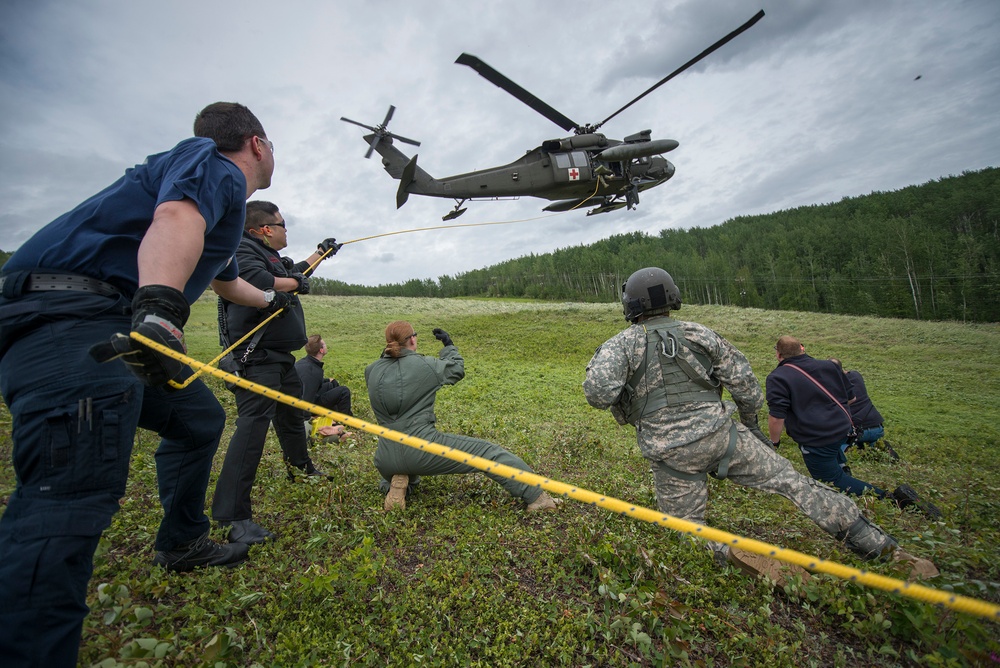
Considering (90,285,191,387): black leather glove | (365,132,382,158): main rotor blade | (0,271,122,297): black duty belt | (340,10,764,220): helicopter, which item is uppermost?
(365,132,382,158): main rotor blade

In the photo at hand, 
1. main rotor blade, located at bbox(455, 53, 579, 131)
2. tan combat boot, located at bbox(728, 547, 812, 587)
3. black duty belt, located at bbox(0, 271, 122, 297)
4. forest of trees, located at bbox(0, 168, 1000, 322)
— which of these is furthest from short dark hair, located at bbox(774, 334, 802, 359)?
forest of trees, located at bbox(0, 168, 1000, 322)

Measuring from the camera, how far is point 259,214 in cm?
476

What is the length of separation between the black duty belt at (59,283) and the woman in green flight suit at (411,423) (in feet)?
7.56

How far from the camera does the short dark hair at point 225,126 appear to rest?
2.78 metres

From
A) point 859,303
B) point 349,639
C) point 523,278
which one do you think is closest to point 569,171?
point 349,639

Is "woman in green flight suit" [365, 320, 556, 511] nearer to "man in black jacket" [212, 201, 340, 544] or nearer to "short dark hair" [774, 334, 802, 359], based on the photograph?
"man in black jacket" [212, 201, 340, 544]

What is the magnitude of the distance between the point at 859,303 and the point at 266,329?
84.6 meters

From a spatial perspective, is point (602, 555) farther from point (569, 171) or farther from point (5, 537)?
point (569, 171)

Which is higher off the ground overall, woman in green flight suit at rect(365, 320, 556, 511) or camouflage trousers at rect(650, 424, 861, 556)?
woman in green flight suit at rect(365, 320, 556, 511)

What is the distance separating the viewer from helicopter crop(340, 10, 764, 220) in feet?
42.4

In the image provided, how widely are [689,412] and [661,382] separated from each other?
1.06 feet

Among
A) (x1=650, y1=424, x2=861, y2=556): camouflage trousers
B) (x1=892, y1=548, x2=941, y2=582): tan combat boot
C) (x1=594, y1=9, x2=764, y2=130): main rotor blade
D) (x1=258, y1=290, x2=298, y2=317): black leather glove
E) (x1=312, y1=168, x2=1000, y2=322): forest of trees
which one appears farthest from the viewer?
(x1=312, y1=168, x2=1000, y2=322): forest of trees

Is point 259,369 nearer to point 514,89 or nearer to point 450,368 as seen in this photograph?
point 450,368

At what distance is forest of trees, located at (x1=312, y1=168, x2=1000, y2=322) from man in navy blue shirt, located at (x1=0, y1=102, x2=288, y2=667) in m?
60.8
